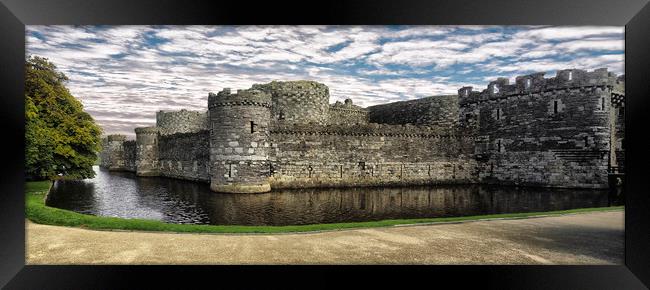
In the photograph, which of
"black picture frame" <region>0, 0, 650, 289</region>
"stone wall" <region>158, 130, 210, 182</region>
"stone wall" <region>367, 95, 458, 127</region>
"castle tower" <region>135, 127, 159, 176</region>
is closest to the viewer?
"black picture frame" <region>0, 0, 650, 289</region>

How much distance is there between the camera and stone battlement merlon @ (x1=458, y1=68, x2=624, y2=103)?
23.0m

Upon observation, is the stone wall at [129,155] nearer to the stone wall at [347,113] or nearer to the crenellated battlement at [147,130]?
the crenellated battlement at [147,130]

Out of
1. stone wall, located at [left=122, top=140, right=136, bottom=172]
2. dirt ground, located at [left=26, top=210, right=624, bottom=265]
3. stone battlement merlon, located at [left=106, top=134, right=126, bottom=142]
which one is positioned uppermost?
stone battlement merlon, located at [left=106, top=134, right=126, bottom=142]

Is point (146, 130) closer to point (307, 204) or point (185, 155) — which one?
point (185, 155)

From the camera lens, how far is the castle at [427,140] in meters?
21.5

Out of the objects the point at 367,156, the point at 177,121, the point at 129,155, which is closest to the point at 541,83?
the point at 367,156

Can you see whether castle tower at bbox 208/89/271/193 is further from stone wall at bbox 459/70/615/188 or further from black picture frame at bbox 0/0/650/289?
stone wall at bbox 459/70/615/188

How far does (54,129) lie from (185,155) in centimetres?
1397

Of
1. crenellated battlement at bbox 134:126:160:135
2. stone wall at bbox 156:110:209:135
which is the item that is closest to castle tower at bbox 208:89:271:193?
crenellated battlement at bbox 134:126:160:135

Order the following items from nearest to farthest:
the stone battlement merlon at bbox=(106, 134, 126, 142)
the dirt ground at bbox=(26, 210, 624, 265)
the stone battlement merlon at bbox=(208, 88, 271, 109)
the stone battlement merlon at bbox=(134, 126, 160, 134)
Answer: the dirt ground at bbox=(26, 210, 624, 265) → the stone battlement merlon at bbox=(208, 88, 271, 109) → the stone battlement merlon at bbox=(134, 126, 160, 134) → the stone battlement merlon at bbox=(106, 134, 126, 142)

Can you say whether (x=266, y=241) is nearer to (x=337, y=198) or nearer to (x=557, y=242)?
(x=557, y=242)

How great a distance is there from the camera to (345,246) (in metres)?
8.29

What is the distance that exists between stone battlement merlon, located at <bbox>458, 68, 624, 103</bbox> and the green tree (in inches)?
1100

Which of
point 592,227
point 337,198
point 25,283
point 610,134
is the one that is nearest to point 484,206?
point 592,227
